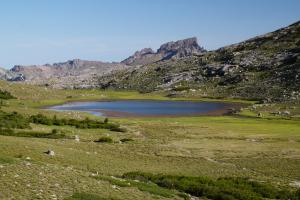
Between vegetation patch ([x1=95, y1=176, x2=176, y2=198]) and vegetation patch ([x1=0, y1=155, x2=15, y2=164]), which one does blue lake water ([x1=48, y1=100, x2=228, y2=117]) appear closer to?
vegetation patch ([x1=95, y1=176, x2=176, y2=198])

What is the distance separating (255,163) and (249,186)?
1356 centimetres

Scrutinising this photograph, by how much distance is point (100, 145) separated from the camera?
55.4 meters

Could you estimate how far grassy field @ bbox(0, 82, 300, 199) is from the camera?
93.8 feet

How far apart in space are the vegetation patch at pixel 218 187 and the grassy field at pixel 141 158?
157cm

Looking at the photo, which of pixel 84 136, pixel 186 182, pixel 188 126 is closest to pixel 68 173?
pixel 186 182

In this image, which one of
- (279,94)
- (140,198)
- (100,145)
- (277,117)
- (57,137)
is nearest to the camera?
(140,198)

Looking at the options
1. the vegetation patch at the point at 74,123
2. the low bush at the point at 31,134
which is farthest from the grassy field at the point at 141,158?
the vegetation patch at the point at 74,123

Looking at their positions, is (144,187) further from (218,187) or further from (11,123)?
(11,123)

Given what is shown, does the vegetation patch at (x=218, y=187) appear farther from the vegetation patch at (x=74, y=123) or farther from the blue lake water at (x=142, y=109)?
the blue lake water at (x=142, y=109)

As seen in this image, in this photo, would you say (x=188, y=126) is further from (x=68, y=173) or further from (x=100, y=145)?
(x=68, y=173)

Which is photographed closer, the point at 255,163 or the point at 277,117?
the point at 255,163

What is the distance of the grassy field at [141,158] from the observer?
28578mm

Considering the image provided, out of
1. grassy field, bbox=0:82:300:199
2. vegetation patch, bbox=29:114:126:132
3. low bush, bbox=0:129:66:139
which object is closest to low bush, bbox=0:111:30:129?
grassy field, bbox=0:82:300:199

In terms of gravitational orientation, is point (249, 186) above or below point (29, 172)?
below
